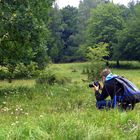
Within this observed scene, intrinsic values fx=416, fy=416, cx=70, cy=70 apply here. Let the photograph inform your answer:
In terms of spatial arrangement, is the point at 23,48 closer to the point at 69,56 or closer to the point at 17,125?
the point at 17,125

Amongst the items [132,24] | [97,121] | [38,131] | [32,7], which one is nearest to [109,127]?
[97,121]

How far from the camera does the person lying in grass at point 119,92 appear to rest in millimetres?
9688

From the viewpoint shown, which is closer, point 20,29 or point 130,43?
point 20,29

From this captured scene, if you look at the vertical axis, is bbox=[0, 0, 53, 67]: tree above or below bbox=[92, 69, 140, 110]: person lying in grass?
above

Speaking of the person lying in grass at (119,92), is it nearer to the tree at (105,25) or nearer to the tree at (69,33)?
the tree at (105,25)

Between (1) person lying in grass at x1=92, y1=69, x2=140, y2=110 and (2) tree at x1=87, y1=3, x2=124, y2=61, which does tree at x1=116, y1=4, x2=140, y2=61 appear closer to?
(2) tree at x1=87, y1=3, x2=124, y2=61

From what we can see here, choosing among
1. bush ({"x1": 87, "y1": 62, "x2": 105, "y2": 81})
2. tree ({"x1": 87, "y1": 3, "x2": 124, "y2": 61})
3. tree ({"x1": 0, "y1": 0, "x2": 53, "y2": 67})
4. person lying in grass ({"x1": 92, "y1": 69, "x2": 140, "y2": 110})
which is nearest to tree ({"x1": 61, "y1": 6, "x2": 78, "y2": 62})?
tree ({"x1": 87, "y1": 3, "x2": 124, "y2": 61})

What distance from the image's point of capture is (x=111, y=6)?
80812 millimetres

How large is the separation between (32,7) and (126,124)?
1395 cm

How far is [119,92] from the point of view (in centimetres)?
993

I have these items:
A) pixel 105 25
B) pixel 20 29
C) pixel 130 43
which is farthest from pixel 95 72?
pixel 105 25

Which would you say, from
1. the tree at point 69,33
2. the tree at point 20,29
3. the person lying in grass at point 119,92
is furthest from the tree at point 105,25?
the person lying in grass at point 119,92

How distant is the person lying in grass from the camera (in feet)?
31.8

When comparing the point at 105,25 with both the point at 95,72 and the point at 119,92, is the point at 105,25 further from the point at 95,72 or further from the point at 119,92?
the point at 119,92
